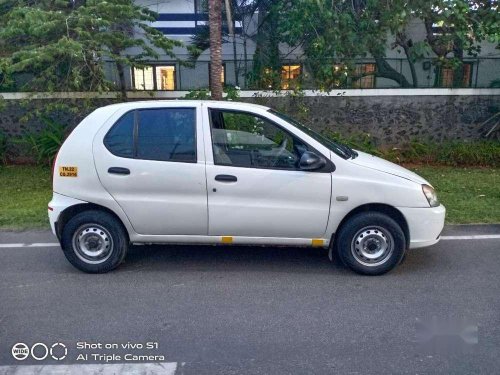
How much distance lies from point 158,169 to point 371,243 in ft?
7.42

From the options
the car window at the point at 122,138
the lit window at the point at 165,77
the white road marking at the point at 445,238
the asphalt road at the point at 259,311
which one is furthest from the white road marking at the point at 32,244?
the lit window at the point at 165,77

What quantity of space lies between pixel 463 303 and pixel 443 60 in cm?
879

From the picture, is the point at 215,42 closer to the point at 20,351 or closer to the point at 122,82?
the point at 122,82

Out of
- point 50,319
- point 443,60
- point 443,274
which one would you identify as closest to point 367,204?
point 443,274

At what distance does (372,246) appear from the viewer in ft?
16.4

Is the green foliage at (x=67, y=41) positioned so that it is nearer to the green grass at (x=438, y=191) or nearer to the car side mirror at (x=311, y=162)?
the green grass at (x=438, y=191)

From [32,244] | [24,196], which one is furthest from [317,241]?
[24,196]

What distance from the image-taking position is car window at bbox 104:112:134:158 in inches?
199

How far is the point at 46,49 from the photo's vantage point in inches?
337

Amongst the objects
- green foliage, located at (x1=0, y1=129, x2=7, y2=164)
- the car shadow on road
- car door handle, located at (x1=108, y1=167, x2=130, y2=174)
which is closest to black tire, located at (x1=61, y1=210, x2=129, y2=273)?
the car shadow on road

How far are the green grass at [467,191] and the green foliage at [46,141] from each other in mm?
7993

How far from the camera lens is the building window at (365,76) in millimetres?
12586

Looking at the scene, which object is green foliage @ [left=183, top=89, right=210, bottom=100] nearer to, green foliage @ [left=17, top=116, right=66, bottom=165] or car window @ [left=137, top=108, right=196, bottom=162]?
green foliage @ [left=17, top=116, right=66, bottom=165]

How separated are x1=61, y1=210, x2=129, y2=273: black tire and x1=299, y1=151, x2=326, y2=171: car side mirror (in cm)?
198
